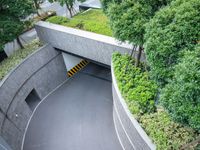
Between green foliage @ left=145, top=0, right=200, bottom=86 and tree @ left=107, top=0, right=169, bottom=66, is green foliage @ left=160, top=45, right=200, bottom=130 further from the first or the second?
tree @ left=107, top=0, right=169, bottom=66

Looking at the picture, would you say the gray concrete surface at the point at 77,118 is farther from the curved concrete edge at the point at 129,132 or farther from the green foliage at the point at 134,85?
the green foliage at the point at 134,85

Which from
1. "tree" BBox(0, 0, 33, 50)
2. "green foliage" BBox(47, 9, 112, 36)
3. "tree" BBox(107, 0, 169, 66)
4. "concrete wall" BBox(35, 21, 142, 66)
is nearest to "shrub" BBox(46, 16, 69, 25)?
"green foliage" BBox(47, 9, 112, 36)

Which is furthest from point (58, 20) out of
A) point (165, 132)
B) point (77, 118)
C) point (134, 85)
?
point (165, 132)

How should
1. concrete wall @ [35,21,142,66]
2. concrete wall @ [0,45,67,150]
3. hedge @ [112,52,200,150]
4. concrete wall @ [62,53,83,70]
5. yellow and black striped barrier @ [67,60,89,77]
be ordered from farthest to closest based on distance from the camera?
1. yellow and black striped barrier @ [67,60,89,77]
2. concrete wall @ [62,53,83,70]
3. concrete wall @ [0,45,67,150]
4. concrete wall @ [35,21,142,66]
5. hedge @ [112,52,200,150]

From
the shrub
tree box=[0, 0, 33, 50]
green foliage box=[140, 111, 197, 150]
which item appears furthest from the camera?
the shrub

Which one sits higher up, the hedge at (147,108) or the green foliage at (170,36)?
the green foliage at (170,36)

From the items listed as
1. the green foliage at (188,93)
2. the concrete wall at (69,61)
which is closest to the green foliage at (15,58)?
the concrete wall at (69,61)

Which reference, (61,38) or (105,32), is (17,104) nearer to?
(61,38)
